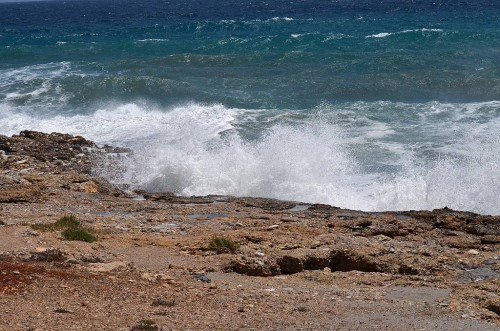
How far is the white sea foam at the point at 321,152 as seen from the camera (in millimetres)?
15062

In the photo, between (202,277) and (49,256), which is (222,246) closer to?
(202,277)

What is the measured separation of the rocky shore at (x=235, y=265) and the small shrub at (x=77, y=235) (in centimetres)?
18

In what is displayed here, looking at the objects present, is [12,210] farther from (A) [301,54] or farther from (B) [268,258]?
(A) [301,54]

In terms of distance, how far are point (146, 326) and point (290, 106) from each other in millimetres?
17629

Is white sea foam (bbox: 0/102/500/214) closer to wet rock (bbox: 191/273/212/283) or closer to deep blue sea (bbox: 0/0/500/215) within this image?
deep blue sea (bbox: 0/0/500/215)

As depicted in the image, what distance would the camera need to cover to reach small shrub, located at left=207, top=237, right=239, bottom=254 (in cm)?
1021

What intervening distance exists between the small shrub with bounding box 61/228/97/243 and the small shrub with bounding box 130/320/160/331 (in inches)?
133

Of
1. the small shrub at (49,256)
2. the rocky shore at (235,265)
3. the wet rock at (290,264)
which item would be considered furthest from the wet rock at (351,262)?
the small shrub at (49,256)

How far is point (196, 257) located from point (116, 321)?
2.83 meters

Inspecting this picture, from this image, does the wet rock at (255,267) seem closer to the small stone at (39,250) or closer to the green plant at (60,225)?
the small stone at (39,250)

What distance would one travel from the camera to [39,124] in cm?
2242

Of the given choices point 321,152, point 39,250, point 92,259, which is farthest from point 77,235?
point 321,152

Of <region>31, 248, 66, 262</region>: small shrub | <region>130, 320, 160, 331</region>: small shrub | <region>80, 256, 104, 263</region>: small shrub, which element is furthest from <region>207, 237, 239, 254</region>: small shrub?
<region>130, 320, 160, 331</region>: small shrub

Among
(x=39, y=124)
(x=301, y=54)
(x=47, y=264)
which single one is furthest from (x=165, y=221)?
(x=301, y=54)
